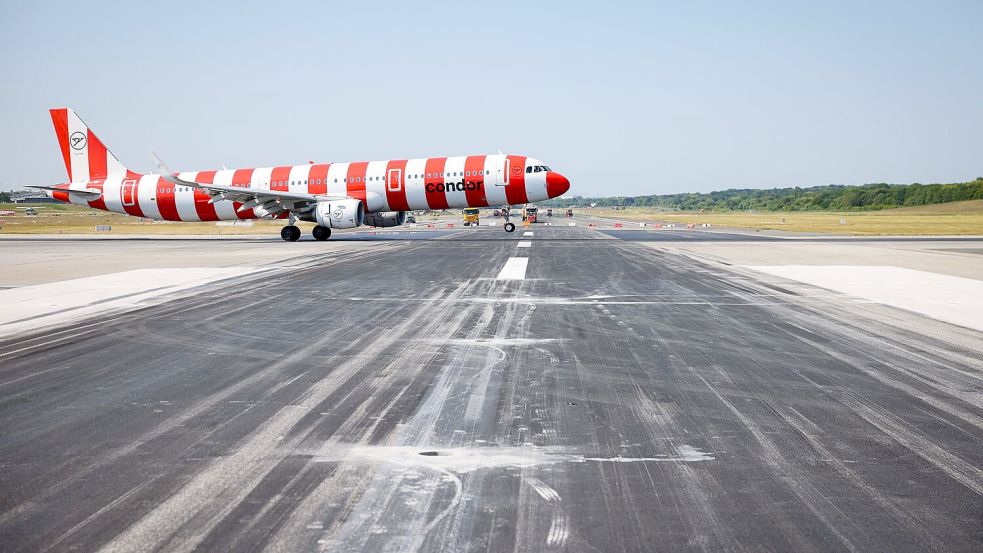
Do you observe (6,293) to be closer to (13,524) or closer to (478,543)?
(13,524)

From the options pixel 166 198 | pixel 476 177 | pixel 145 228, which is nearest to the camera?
pixel 476 177

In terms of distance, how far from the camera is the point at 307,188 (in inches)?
1486

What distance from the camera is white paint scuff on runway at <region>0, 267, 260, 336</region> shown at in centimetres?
1184

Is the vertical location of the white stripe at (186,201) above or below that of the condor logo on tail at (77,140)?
below

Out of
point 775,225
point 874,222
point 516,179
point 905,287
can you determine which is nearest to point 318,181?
point 516,179

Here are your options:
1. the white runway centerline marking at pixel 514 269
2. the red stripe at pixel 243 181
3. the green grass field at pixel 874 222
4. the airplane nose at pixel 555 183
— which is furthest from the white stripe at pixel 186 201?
the green grass field at pixel 874 222

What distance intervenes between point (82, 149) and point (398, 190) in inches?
833

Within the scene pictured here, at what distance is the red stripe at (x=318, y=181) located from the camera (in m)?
37.5

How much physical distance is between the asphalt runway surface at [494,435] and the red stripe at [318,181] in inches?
1079

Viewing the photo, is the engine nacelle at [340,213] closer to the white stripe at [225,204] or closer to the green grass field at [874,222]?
the white stripe at [225,204]

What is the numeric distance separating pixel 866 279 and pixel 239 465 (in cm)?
1701

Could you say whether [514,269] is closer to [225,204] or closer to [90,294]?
[90,294]

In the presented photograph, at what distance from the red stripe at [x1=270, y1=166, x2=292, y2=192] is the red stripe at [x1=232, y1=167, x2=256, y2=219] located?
144 millimetres

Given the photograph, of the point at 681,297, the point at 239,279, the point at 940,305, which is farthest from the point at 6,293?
the point at 940,305
